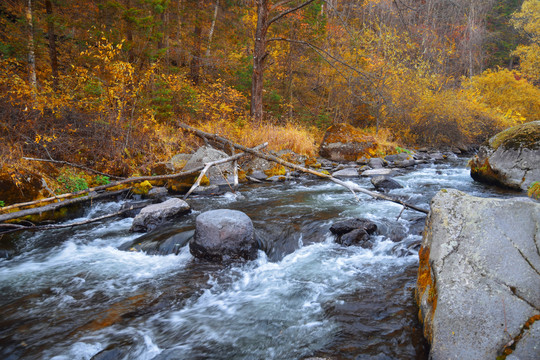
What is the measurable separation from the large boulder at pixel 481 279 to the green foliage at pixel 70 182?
7.55 m

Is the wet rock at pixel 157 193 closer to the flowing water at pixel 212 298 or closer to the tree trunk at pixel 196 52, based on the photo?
the flowing water at pixel 212 298

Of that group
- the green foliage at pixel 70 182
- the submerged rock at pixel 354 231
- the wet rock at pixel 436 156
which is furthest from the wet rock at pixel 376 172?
the green foliage at pixel 70 182

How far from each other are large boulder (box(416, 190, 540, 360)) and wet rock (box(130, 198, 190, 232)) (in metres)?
5.16

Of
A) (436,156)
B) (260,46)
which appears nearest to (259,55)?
(260,46)

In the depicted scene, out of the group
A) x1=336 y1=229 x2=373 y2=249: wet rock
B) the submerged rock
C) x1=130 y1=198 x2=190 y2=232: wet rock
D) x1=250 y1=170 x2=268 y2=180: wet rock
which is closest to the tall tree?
x1=250 y1=170 x2=268 y2=180: wet rock

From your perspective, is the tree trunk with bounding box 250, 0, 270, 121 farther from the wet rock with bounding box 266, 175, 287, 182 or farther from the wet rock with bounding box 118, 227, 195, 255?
the wet rock with bounding box 118, 227, 195, 255

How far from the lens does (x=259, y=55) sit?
40.8 ft

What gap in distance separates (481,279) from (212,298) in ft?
9.74

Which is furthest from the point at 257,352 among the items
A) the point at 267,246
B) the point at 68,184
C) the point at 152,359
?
the point at 68,184

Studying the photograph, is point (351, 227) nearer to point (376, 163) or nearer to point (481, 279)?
point (481, 279)

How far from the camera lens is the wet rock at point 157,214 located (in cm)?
614

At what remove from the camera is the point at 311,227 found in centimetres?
617

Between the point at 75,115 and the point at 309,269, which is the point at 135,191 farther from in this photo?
the point at 309,269

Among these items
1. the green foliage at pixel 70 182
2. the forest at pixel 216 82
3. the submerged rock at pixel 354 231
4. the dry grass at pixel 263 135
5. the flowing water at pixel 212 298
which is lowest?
the flowing water at pixel 212 298
